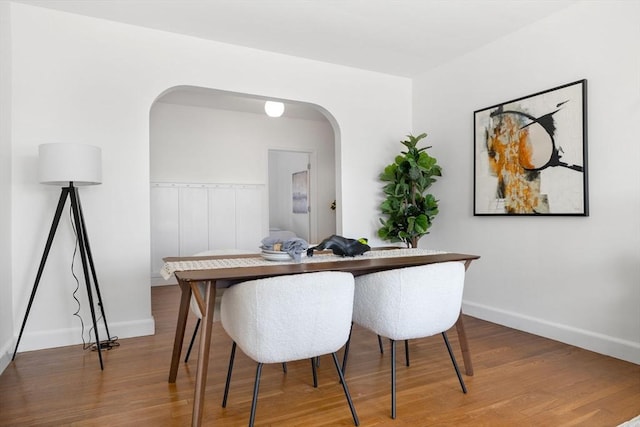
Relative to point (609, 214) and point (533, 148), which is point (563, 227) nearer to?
point (609, 214)

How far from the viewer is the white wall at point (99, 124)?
290cm

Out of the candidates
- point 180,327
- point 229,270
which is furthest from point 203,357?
point 180,327

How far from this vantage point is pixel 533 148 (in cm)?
318

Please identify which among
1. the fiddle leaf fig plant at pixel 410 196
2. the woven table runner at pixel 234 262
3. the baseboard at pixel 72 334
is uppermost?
the fiddle leaf fig plant at pixel 410 196

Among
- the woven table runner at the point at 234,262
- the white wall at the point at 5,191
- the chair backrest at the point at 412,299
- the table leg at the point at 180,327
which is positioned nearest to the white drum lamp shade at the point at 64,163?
the white wall at the point at 5,191

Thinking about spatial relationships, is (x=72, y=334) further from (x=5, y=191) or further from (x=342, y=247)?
(x=342, y=247)

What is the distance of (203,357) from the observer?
1.80m

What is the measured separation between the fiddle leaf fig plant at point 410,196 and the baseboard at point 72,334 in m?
2.40

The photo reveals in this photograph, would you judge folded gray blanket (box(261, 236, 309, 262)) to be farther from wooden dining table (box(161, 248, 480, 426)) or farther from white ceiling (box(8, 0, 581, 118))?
white ceiling (box(8, 0, 581, 118))

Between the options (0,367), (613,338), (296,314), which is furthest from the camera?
(613,338)

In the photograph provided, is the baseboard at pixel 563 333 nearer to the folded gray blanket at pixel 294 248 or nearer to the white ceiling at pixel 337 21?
the folded gray blanket at pixel 294 248

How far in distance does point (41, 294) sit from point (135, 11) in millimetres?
2223

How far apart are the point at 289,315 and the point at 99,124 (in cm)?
244

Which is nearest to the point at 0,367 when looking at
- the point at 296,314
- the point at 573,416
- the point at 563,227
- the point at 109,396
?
the point at 109,396
